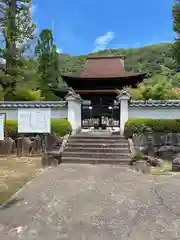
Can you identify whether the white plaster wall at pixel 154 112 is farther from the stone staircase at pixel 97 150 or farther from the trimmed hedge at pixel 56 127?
the trimmed hedge at pixel 56 127

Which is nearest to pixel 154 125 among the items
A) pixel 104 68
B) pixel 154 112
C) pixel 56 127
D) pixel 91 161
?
pixel 154 112

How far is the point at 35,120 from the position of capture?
30.1 ft

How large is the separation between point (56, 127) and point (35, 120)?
1343mm

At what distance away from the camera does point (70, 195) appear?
15.8ft

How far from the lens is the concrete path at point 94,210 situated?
3242mm

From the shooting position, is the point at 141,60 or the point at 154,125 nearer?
the point at 154,125

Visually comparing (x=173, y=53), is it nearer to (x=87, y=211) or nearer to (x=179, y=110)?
(x=179, y=110)

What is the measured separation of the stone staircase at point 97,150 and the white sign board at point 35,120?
1.12m

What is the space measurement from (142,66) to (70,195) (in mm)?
49198

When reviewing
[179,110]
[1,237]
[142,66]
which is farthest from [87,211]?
[142,66]

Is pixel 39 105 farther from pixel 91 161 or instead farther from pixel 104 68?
pixel 104 68

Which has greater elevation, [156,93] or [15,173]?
[156,93]

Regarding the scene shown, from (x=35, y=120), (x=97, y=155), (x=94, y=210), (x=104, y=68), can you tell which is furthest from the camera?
(x=104, y=68)

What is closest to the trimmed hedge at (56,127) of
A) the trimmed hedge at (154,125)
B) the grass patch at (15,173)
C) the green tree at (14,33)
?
the grass patch at (15,173)
